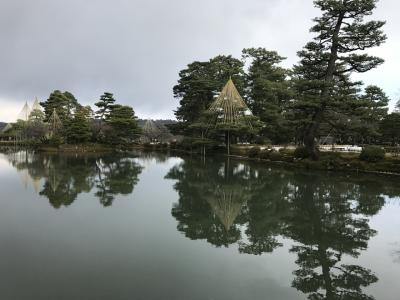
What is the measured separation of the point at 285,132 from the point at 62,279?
33573 mm

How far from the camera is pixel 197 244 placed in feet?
22.1

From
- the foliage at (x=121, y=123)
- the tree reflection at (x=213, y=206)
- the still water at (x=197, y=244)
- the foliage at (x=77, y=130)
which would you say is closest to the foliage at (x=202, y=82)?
the foliage at (x=121, y=123)

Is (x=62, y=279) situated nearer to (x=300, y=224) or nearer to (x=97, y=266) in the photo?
(x=97, y=266)

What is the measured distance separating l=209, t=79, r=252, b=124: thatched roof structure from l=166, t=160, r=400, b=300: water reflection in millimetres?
17590

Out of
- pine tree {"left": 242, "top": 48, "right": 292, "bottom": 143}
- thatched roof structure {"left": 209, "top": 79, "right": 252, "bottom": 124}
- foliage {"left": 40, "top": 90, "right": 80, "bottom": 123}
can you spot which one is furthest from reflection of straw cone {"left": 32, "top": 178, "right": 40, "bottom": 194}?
foliage {"left": 40, "top": 90, "right": 80, "bottom": 123}

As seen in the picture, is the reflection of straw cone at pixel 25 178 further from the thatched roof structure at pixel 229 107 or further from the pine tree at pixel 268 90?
the pine tree at pixel 268 90

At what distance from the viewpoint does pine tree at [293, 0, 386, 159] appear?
19797mm

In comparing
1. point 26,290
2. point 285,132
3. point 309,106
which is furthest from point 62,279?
point 285,132

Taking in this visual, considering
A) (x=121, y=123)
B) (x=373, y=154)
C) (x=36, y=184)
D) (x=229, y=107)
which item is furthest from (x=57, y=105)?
(x=373, y=154)

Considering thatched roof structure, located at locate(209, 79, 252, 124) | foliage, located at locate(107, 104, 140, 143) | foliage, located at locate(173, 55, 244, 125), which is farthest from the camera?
foliage, located at locate(107, 104, 140, 143)

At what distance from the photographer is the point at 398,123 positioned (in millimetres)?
31500

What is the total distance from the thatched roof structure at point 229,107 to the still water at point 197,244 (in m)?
20.3

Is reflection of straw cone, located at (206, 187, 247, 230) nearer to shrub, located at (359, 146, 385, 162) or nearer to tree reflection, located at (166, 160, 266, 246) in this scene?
tree reflection, located at (166, 160, 266, 246)

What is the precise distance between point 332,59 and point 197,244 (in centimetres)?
1858
